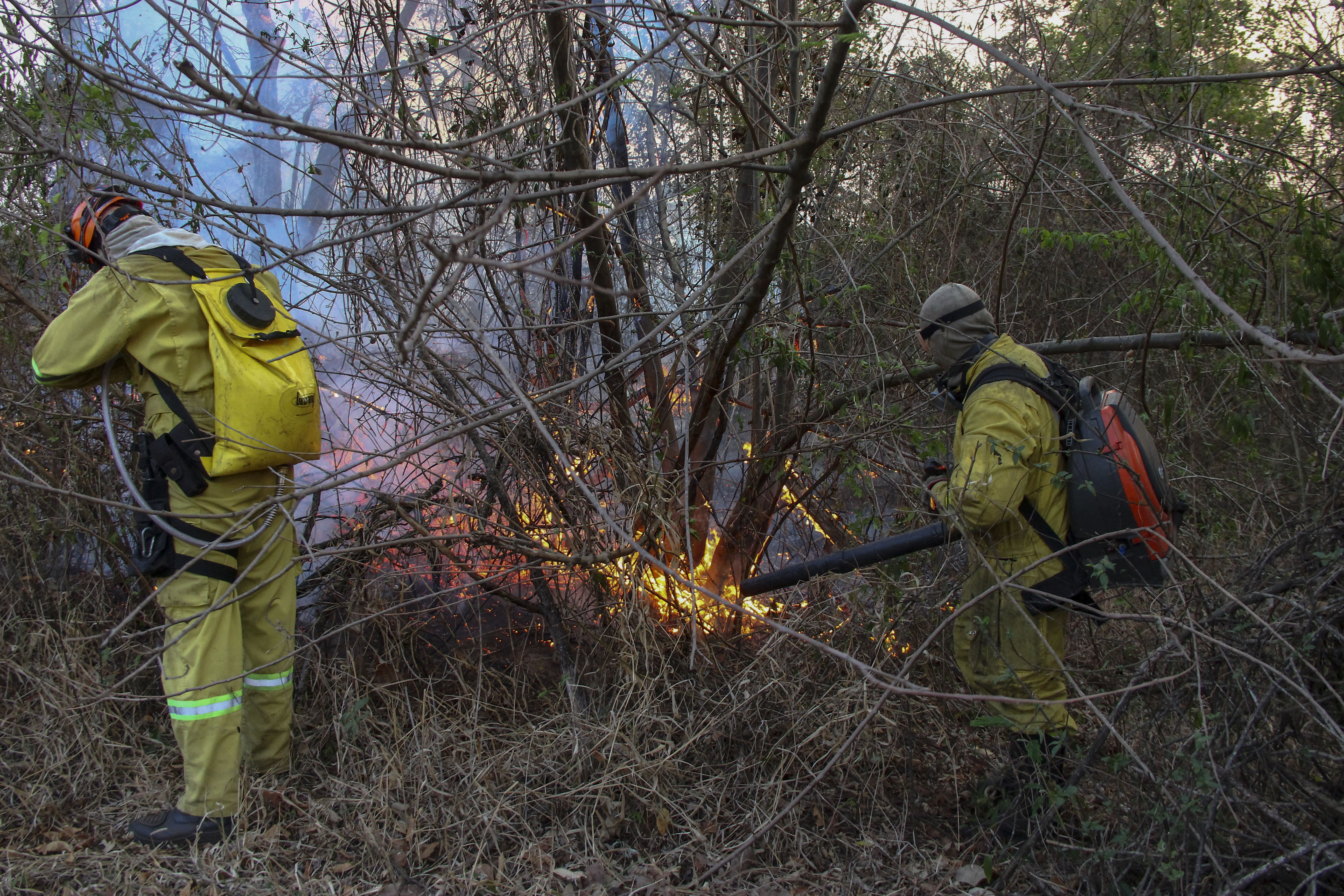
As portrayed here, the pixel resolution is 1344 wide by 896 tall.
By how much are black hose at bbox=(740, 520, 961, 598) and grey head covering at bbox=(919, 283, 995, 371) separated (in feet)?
2.18

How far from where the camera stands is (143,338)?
10.1 feet

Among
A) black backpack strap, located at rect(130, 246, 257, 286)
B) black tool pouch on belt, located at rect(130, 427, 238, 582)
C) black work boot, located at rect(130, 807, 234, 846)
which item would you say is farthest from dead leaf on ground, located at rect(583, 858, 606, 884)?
black backpack strap, located at rect(130, 246, 257, 286)

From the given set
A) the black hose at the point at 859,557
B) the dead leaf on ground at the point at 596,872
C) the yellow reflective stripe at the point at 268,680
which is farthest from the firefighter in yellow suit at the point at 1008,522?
the yellow reflective stripe at the point at 268,680

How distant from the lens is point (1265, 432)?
374 centimetres

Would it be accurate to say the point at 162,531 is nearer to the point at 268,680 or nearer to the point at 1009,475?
the point at 268,680

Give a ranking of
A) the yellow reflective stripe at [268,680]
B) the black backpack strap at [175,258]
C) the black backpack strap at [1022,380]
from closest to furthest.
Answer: the black backpack strap at [1022,380] < the black backpack strap at [175,258] < the yellow reflective stripe at [268,680]

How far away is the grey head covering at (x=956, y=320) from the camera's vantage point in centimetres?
313

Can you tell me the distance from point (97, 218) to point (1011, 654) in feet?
12.4

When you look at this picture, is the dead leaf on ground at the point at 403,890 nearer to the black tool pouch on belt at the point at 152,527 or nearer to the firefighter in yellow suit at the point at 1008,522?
the black tool pouch on belt at the point at 152,527

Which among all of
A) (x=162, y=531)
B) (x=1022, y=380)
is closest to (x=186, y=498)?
(x=162, y=531)

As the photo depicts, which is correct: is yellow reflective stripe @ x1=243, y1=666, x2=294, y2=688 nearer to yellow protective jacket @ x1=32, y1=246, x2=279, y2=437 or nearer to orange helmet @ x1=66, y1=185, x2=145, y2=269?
yellow protective jacket @ x1=32, y1=246, x2=279, y2=437

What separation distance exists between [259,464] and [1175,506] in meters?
3.29

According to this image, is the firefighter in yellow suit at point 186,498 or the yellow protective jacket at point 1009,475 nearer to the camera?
the yellow protective jacket at point 1009,475

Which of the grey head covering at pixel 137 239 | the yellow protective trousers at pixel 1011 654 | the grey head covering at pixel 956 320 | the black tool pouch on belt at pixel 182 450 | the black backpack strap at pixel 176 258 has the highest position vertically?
the grey head covering at pixel 137 239
